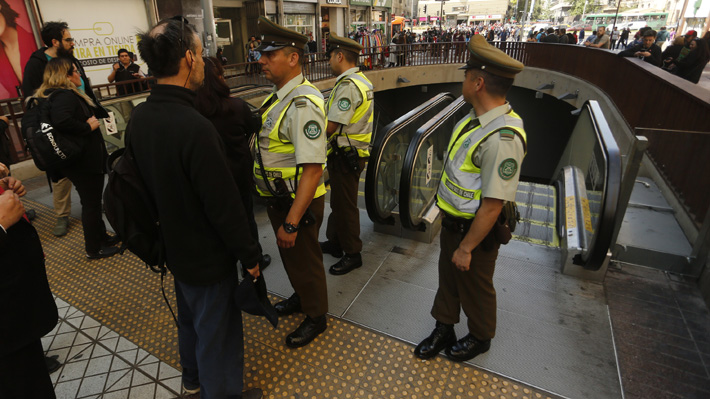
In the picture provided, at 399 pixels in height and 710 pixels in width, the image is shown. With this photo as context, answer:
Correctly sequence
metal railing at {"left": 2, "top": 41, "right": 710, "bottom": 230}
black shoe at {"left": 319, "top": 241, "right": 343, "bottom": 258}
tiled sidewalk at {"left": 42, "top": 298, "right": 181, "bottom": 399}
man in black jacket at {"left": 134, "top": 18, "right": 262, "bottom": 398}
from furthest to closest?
metal railing at {"left": 2, "top": 41, "right": 710, "bottom": 230}
black shoe at {"left": 319, "top": 241, "right": 343, "bottom": 258}
tiled sidewalk at {"left": 42, "top": 298, "right": 181, "bottom": 399}
man in black jacket at {"left": 134, "top": 18, "right": 262, "bottom": 398}

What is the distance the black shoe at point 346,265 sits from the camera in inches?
120

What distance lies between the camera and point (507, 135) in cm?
173

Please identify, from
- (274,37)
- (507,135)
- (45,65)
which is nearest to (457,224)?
(507,135)

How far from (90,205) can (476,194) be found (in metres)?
3.10

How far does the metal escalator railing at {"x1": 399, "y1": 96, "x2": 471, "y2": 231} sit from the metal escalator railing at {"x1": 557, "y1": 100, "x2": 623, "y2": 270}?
4.23 feet

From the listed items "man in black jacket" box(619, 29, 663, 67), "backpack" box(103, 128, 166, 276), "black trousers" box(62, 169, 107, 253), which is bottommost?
"black trousers" box(62, 169, 107, 253)

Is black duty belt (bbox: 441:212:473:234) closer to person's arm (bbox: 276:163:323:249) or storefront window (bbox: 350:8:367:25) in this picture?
person's arm (bbox: 276:163:323:249)

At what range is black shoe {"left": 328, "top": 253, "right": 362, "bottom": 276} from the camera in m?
3.04

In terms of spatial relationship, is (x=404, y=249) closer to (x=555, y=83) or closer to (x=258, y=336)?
(x=258, y=336)

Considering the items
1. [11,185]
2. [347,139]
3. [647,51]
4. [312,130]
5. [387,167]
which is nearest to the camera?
[11,185]

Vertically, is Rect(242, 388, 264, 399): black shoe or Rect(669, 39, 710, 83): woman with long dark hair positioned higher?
Rect(669, 39, 710, 83): woman with long dark hair

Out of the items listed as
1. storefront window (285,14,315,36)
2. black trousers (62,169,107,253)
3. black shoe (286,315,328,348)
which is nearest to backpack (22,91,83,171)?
black trousers (62,169,107,253)

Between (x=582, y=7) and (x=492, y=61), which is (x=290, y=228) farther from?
(x=582, y=7)

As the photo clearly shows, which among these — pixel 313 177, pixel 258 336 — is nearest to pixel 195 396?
pixel 258 336
